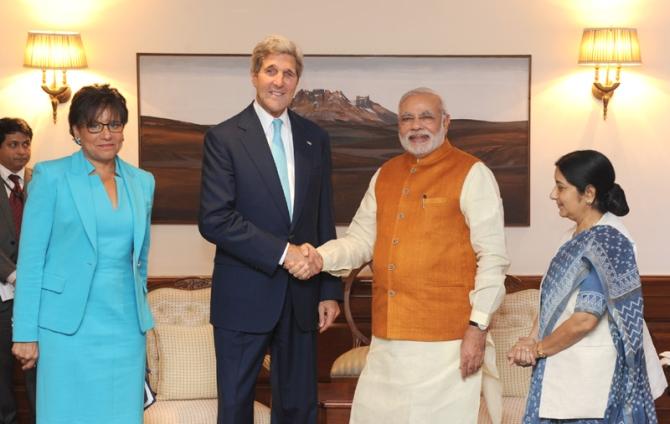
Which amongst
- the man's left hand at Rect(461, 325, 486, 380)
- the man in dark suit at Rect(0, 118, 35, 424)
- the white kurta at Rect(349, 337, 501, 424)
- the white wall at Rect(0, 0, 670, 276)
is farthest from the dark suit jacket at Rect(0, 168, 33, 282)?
the man's left hand at Rect(461, 325, 486, 380)

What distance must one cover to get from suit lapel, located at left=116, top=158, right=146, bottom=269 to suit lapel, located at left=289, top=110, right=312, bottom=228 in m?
0.56

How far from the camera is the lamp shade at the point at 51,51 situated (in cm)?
531

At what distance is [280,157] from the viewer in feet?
12.7

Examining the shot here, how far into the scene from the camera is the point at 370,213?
4.00 metres

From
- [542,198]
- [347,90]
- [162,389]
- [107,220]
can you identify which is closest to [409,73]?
[347,90]

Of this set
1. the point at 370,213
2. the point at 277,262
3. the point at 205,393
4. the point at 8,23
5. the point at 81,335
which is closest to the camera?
the point at 81,335

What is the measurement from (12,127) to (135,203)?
1.82m

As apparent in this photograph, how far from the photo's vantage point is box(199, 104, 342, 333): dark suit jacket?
3.69 meters

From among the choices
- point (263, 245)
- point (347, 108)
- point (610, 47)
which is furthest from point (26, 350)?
point (610, 47)

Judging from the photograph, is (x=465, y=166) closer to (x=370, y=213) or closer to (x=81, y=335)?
(x=370, y=213)

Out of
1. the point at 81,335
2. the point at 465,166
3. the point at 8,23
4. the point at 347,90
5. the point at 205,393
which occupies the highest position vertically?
the point at 8,23

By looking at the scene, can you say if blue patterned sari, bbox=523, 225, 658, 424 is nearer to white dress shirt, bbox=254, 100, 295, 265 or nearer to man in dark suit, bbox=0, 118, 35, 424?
white dress shirt, bbox=254, 100, 295, 265

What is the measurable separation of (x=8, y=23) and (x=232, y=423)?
2.78 metres

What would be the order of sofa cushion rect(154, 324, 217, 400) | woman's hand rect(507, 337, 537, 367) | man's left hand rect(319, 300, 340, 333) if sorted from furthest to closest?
sofa cushion rect(154, 324, 217, 400) < man's left hand rect(319, 300, 340, 333) < woman's hand rect(507, 337, 537, 367)
